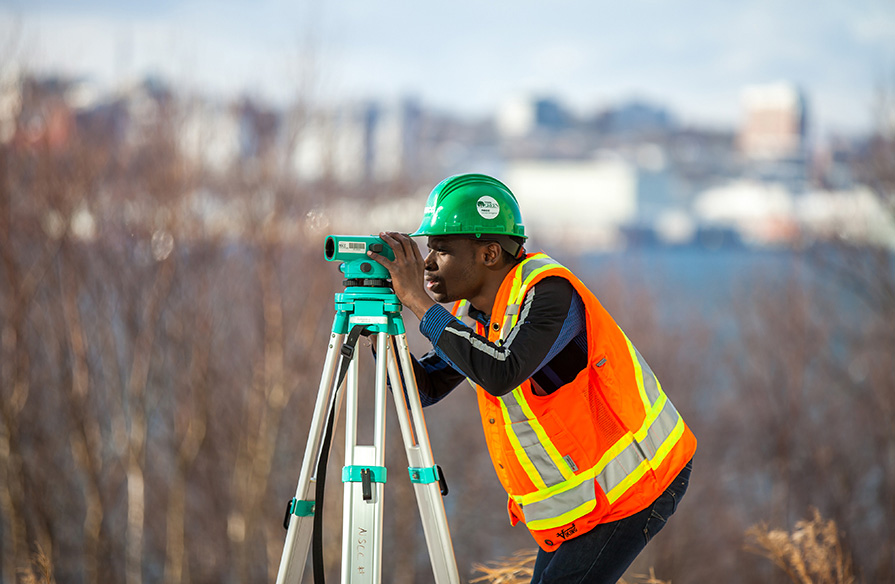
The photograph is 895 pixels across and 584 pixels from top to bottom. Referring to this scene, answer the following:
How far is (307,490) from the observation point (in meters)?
2.63

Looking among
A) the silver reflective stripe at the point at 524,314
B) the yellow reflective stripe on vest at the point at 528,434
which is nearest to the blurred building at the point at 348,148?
the yellow reflective stripe on vest at the point at 528,434

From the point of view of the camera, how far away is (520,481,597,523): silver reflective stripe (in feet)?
7.88

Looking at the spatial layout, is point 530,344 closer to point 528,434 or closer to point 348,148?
point 528,434

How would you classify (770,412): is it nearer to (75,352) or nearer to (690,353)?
(690,353)

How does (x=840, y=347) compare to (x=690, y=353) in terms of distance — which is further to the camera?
(x=690, y=353)

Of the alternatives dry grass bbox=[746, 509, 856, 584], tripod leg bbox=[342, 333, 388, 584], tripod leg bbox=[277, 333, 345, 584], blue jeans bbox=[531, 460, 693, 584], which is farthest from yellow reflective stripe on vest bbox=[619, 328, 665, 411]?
dry grass bbox=[746, 509, 856, 584]

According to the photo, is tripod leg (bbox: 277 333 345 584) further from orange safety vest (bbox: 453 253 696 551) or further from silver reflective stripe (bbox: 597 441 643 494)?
silver reflective stripe (bbox: 597 441 643 494)

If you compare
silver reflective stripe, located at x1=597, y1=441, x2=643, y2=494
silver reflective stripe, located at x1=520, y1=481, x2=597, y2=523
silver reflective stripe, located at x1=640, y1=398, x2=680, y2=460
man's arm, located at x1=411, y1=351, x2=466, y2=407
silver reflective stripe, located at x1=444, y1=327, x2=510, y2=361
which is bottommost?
silver reflective stripe, located at x1=520, y1=481, x2=597, y2=523

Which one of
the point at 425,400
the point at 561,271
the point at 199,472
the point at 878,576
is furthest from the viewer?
the point at 199,472

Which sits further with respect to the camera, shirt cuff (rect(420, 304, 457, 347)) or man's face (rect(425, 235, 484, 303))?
man's face (rect(425, 235, 484, 303))

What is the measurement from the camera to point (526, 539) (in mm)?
23109

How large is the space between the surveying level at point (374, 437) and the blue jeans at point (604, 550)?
311 millimetres

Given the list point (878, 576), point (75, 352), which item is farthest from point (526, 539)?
point (75, 352)

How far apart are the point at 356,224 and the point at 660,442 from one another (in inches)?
693
